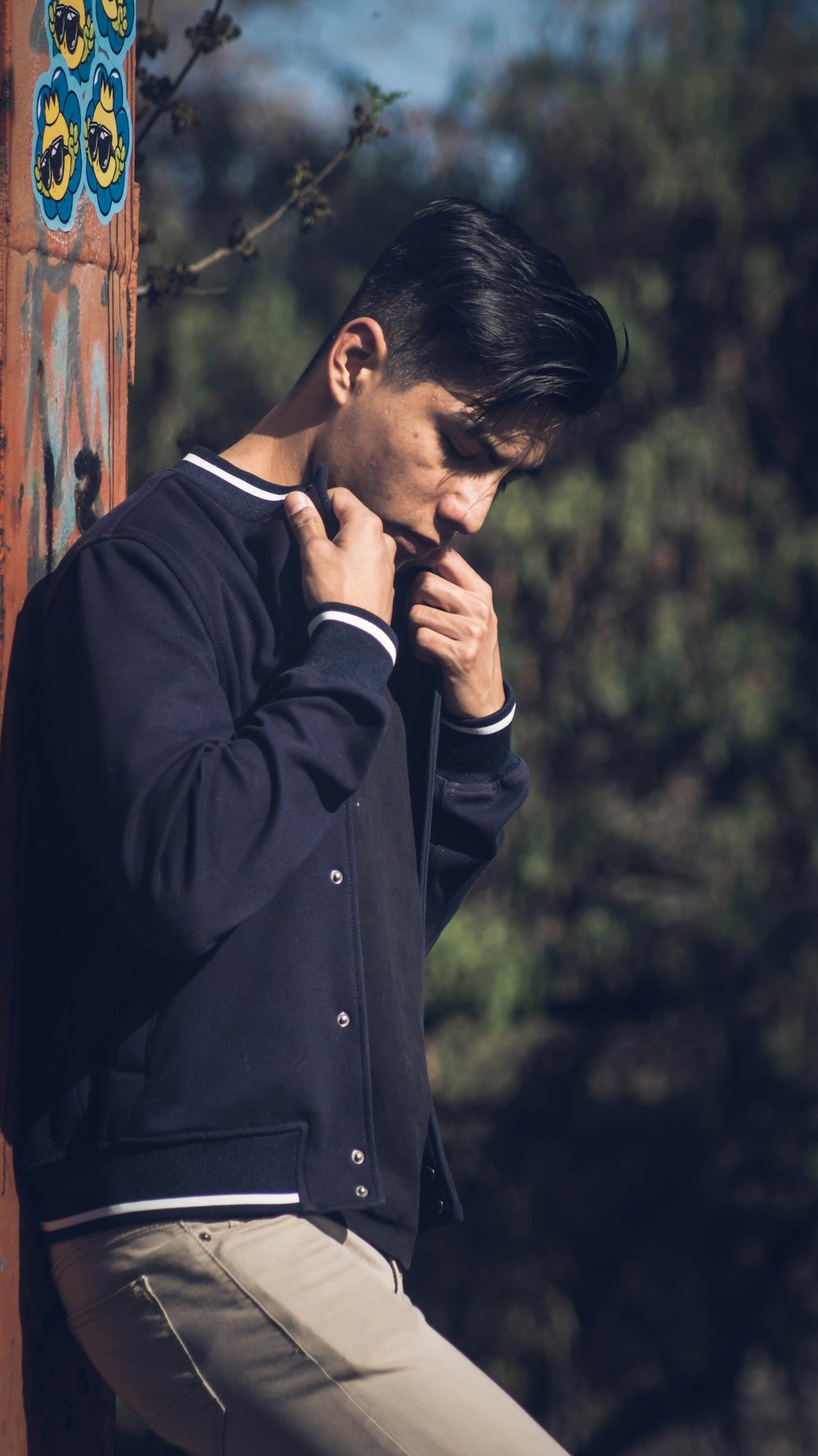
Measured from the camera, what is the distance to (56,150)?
159cm

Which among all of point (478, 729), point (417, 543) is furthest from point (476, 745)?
point (417, 543)

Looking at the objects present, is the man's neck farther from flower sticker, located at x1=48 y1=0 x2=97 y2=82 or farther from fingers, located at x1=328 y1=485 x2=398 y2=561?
flower sticker, located at x1=48 y1=0 x2=97 y2=82

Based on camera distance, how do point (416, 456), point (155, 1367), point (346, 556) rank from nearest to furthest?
point (155, 1367)
point (346, 556)
point (416, 456)

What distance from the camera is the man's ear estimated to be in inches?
68.3

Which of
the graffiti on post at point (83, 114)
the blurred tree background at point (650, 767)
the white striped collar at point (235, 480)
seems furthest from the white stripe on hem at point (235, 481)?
the blurred tree background at point (650, 767)

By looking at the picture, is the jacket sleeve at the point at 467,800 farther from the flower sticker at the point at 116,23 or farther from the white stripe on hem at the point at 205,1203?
the flower sticker at the point at 116,23

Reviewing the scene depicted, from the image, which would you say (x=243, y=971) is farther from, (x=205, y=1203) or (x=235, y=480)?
(x=235, y=480)

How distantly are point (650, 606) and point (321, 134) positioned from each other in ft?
10.4

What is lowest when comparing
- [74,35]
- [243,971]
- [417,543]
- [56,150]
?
[243,971]

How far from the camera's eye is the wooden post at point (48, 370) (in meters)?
1.49

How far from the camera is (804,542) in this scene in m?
6.94

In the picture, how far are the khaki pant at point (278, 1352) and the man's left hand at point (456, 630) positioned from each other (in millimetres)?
706

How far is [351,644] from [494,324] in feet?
1.56

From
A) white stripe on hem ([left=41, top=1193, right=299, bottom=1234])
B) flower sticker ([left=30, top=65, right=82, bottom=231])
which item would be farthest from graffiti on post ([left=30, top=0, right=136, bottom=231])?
white stripe on hem ([left=41, top=1193, right=299, bottom=1234])
